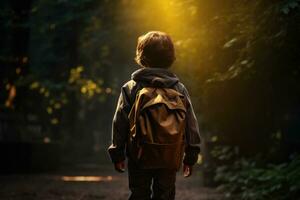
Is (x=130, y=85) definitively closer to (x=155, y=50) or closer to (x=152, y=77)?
(x=152, y=77)

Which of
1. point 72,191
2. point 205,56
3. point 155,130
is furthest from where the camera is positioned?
point 72,191

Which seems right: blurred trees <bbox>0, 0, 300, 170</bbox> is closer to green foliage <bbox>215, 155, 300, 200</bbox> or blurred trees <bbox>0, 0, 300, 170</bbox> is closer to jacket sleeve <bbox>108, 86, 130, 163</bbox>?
green foliage <bbox>215, 155, 300, 200</bbox>

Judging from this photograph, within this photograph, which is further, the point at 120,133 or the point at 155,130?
the point at 120,133

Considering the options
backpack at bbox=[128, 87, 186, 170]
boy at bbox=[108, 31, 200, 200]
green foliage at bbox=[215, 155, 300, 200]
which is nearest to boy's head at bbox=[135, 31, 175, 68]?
boy at bbox=[108, 31, 200, 200]

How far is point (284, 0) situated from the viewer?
754 cm

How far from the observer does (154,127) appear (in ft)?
16.4

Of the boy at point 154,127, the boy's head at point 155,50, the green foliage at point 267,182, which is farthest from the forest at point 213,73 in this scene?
the boy at point 154,127

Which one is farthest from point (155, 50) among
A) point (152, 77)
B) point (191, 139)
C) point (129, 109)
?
point (191, 139)

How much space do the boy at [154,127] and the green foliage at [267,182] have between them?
13.7 feet

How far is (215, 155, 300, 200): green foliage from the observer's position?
941 cm

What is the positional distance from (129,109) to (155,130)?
0.33m

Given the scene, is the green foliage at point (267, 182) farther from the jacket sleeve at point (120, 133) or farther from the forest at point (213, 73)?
the jacket sleeve at point (120, 133)

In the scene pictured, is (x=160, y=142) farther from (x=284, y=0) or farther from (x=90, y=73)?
(x=90, y=73)

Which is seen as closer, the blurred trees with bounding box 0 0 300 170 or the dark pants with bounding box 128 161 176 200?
the dark pants with bounding box 128 161 176 200
